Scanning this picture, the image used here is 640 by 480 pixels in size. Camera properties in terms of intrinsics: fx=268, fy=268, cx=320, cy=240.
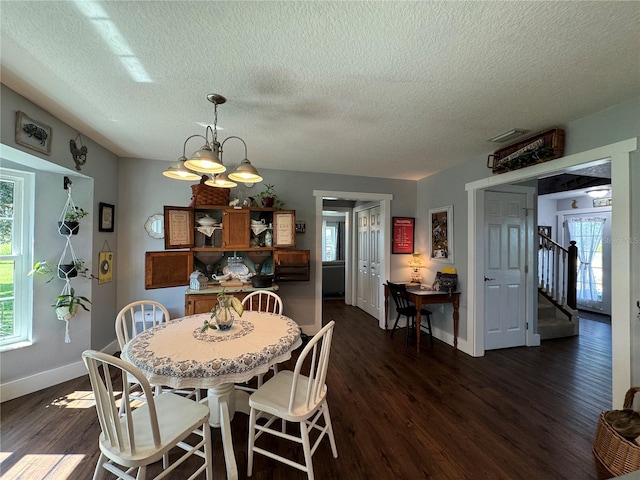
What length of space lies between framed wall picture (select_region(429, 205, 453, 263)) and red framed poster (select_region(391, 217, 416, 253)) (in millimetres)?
340

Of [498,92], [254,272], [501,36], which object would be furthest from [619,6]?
[254,272]

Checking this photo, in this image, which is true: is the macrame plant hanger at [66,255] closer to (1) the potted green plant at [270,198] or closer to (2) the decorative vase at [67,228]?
(2) the decorative vase at [67,228]

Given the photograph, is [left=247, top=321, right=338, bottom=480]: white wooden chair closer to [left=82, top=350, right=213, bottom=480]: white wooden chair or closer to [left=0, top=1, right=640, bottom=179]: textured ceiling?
[left=82, top=350, right=213, bottom=480]: white wooden chair

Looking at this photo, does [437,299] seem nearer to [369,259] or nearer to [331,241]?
[369,259]

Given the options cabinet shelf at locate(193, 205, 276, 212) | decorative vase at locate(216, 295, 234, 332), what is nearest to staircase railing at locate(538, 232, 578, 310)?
cabinet shelf at locate(193, 205, 276, 212)

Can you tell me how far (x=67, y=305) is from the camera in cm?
259

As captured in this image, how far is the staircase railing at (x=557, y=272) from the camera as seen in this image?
4483mm

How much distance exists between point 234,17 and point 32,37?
1092 mm

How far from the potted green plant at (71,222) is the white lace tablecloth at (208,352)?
1.54 m

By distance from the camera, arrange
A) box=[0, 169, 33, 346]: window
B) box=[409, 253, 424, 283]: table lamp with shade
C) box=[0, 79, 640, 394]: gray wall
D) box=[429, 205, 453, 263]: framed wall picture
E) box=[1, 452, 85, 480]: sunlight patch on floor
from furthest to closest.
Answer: box=[409, 253, 424, 283]: table lamp with shade, box=[429, 205, 453, 263]: framed wall picture, box=[0, 169, 33, 346]: window, box=[0, 79, 640, 394]: gray wall, box=[1, 452, 85, 480]: sunlight patch on floor

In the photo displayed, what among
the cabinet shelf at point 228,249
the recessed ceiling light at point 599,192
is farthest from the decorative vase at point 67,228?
the recessed ceiling light at point 599,192

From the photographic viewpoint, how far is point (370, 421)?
2.09m

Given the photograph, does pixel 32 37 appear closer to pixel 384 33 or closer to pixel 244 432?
pixel 384 33

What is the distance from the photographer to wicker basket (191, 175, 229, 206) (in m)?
3.22
